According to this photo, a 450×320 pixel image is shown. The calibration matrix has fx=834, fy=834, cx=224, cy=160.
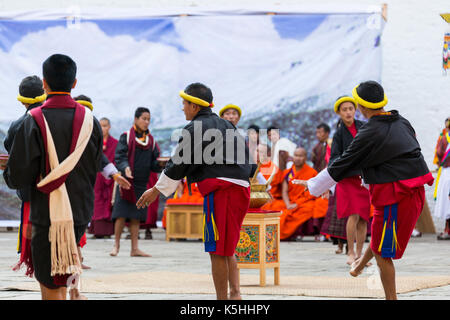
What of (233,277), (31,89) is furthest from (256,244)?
(31,89)

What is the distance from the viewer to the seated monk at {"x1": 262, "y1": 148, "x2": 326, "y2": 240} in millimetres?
11680

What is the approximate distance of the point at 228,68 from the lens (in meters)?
13.4

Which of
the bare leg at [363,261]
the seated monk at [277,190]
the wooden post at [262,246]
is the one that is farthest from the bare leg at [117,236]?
the bare leg at [363,261]

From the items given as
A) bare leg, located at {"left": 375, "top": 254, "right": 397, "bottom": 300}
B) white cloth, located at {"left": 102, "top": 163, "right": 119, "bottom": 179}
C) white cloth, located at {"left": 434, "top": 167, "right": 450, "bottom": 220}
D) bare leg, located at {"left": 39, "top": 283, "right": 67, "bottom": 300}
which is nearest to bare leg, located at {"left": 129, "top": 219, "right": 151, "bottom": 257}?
white cloth, located at {"left": 102, "top": 163, "right": 119, "bottom": 179}

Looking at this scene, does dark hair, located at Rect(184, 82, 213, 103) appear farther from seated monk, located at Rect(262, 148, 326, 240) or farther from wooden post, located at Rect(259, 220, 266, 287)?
seated monk, located at Rect(262, 148, 326, 240)

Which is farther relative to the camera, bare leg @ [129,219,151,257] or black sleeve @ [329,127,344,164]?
bare leg @ [129,219,151,257]

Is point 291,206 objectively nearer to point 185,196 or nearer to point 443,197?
point 185,196

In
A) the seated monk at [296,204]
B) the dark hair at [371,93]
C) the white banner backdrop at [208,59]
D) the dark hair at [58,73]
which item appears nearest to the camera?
the dark hair at [58,73]

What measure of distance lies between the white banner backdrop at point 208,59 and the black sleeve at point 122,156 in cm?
413

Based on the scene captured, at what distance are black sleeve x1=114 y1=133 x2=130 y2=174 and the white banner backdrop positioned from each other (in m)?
4.13

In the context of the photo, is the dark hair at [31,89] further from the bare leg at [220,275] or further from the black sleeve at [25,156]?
the bare leg at [220,275]

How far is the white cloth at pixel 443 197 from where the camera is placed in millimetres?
11992

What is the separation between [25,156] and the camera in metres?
3.78

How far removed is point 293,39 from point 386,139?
28.4 feet
